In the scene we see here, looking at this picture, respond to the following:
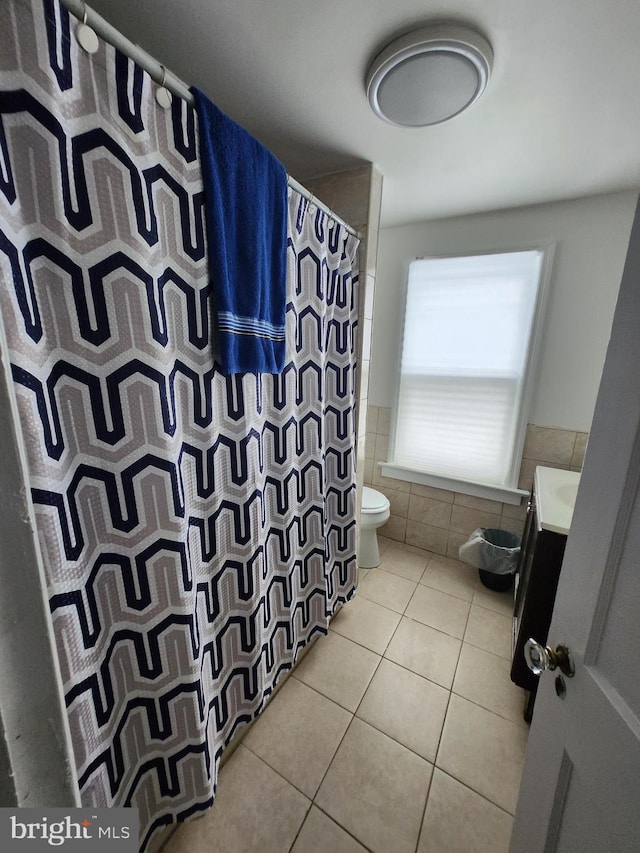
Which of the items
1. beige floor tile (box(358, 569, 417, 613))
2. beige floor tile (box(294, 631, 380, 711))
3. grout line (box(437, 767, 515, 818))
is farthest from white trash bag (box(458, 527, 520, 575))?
grout line (box(437, 767, 515, 818))

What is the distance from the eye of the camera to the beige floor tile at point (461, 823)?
36.7 inches

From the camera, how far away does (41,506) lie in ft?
1.88

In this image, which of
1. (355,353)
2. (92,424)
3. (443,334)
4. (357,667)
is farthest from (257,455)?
(443,334)

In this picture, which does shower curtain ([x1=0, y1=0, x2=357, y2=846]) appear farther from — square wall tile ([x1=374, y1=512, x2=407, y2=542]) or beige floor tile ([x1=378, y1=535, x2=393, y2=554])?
square wall tile ([x1=374, y1=512, x2=407, y2=542])

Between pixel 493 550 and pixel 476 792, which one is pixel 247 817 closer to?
pixel 476 792

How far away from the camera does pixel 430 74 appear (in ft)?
3.03

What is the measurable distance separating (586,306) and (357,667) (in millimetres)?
2177

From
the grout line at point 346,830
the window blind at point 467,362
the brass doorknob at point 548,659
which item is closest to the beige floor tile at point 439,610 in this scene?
the window blind at point 467,362

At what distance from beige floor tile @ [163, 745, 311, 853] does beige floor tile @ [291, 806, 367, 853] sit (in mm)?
23

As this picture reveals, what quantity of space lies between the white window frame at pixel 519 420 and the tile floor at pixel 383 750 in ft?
2.37

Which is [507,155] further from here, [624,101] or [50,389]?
[50,389]

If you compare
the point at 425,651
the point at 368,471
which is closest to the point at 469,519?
the point at 368,471

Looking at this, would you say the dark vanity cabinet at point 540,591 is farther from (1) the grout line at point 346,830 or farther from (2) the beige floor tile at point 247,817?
(2) the beige floor tile at point 247,817

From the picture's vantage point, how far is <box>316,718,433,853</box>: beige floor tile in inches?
37.7
